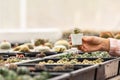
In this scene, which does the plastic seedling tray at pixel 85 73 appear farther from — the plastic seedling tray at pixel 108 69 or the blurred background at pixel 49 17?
the blurred background at pixel 49 17

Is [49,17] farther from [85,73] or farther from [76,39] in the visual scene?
[85,73]

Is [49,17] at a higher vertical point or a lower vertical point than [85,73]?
higher

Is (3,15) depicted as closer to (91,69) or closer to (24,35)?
(24,35)

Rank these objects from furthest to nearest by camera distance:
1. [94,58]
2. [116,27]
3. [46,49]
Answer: [116,27], [46,49], [94,58]

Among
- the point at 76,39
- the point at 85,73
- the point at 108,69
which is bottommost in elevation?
the point at 108,69

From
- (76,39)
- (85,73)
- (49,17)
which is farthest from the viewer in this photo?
(49,17)

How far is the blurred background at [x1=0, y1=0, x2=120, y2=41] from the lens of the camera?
7.30m

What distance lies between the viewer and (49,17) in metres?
7.35

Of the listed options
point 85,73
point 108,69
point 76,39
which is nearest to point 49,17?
point 76,39

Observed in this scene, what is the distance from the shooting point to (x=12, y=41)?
7324mm

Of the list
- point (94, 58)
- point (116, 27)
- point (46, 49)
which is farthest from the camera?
point (116, 27)

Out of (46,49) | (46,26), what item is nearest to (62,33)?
(46,26)

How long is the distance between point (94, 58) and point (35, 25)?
3757mm

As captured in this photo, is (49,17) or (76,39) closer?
(76,39)
